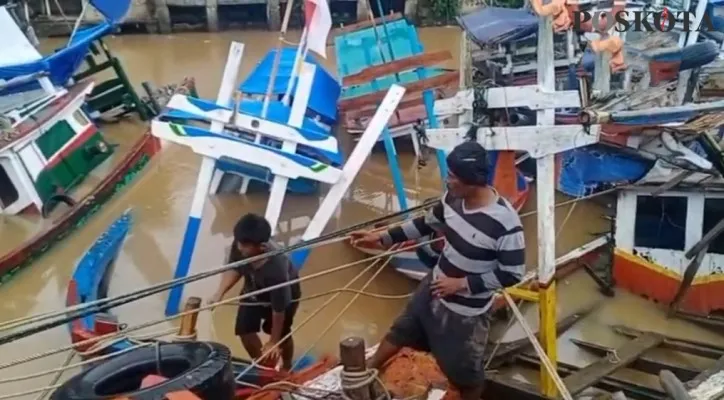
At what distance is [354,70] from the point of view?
1145cm

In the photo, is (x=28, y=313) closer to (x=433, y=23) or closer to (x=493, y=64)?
(x=493, y=64)

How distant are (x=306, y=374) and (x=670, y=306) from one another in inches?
155

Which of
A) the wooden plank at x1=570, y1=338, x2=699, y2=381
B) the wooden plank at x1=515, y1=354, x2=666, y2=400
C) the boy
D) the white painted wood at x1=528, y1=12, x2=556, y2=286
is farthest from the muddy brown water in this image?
the white painted wood at x1=528, y1=12, x2=556, y2=286

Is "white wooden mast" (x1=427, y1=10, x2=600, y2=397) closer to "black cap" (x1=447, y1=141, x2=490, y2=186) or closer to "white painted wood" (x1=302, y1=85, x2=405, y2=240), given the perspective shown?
"black cap" (x1=447, y1=141, x2=490, y2=186)

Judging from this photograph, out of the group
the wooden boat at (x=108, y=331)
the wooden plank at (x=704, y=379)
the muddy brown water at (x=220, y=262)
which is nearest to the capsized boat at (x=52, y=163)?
the muddy brown water at (x=220, y=262)

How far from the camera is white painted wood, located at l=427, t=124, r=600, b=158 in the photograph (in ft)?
16.7

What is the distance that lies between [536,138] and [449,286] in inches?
55.8

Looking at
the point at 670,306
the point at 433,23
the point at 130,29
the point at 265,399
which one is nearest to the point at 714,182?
the point at 670,306

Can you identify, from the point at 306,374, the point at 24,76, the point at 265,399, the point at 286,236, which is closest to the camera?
the point at 265,399

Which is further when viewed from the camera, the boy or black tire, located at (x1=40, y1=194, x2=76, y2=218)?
black tire, located at (x1=40, y1=194, x2=76, y2=218)

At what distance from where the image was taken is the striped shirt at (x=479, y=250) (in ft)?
13.4

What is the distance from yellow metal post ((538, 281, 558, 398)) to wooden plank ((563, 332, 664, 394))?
312 millimetres

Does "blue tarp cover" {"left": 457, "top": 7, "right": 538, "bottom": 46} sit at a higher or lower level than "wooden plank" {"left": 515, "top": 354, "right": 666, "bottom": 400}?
higher

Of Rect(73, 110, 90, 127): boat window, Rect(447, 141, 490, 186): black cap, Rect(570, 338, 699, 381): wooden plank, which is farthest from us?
Rect(73, 110, 90, 127): boat window
